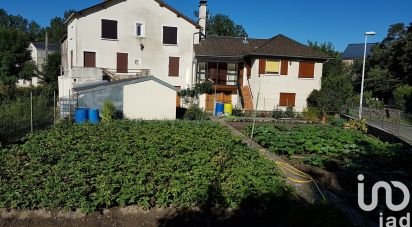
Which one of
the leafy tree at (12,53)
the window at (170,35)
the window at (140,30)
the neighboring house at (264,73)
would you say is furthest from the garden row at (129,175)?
the leafy tree at (12,53)

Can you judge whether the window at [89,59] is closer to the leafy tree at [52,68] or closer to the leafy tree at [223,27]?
the leafy tree at [52,68]

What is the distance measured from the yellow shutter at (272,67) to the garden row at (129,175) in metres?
18.8

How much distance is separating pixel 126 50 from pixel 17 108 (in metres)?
17.8

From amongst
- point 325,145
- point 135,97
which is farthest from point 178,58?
point 325,145

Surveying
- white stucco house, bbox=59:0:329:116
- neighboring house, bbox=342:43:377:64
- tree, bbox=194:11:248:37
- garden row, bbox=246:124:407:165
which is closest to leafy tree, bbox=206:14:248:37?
tree, bbox=194:11:248:37

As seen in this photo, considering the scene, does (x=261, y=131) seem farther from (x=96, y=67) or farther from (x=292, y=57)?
(x=96, y=67)

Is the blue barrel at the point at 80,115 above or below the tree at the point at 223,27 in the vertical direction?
below

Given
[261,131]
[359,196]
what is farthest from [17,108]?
[359,196]

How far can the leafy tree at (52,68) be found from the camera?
4638 centimetres

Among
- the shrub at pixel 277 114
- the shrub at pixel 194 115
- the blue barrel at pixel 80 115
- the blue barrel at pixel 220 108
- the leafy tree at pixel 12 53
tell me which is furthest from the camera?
the leafy tree at pixel 12 53

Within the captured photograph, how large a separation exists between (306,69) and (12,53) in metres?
35.2

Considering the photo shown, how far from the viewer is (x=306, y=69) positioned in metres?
30.8

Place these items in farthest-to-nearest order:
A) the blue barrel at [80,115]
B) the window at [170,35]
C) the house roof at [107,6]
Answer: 1. the window at [170,35]
2. the house roof at [107,6]
3. the blue barrel at [80,115]

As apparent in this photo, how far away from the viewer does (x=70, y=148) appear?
452 inches
